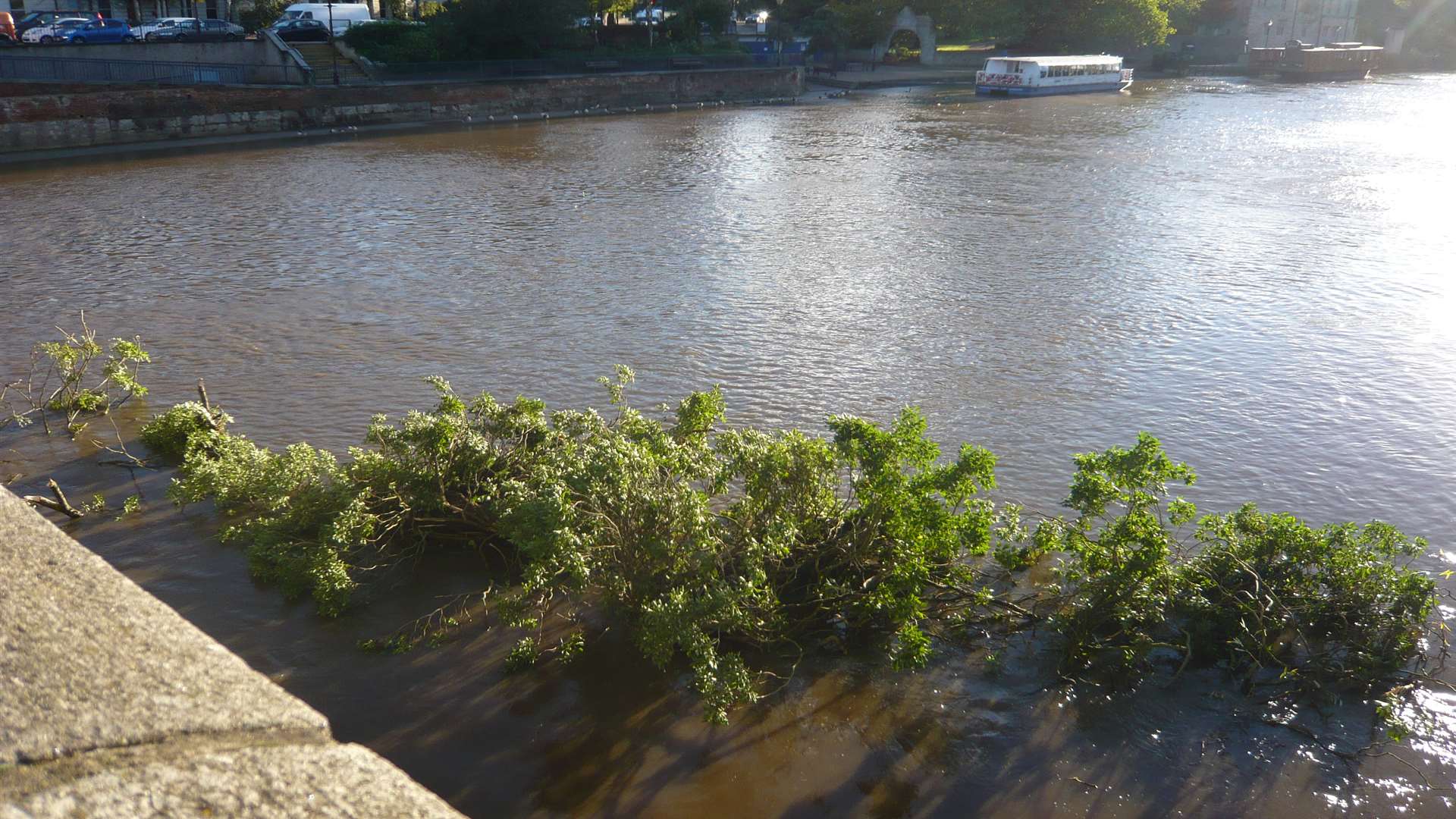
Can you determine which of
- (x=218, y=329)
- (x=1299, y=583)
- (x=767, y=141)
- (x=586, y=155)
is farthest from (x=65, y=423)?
(x=767, y=141)

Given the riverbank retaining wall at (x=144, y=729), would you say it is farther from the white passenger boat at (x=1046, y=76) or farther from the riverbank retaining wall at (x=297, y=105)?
the white passenger boat at (x=1046, y=76)

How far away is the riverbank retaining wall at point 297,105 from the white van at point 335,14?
31.0 feet

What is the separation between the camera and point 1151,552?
5.63 meters

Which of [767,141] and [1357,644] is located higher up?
[767,141]

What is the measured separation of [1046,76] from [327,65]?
96.6ft

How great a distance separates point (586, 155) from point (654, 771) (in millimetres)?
24596

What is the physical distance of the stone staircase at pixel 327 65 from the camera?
35.5m

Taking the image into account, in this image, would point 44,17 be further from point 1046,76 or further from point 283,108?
point 1046,76

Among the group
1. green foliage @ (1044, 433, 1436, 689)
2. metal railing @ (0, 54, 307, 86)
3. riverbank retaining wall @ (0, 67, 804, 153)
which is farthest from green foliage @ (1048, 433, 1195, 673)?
metal railing @ (0, 54, 307, 86)

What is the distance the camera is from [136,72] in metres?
31.4

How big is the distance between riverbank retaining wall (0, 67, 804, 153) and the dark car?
28.2ft

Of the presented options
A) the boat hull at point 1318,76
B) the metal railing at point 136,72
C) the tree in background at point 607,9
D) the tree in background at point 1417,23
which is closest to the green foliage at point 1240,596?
the metal railing at point 136,72

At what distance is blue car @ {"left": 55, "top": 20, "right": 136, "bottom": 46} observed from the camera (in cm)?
3612

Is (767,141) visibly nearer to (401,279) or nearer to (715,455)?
(401,279)
